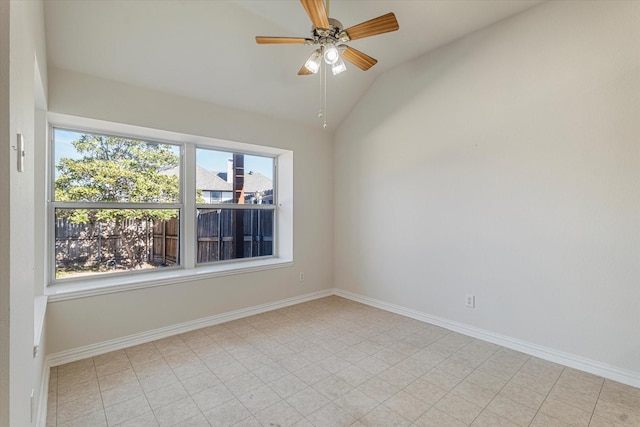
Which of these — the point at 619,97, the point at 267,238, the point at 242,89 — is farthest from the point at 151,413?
the point at 619,97

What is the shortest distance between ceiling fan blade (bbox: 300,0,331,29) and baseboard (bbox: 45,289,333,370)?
3.08 m

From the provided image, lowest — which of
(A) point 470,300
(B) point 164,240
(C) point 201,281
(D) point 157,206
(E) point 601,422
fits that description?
(E) point 601,422

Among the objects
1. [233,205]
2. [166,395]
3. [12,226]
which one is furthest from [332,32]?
[166,395]

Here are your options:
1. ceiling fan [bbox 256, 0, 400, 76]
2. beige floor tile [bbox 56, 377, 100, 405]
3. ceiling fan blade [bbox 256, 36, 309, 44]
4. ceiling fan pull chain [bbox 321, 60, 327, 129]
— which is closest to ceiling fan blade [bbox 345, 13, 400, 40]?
ceiling fan [bbox 256, 0, 400, 76]

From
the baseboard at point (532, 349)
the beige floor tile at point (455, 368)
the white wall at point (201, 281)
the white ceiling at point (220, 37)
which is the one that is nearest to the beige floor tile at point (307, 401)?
the beige floor tile at point (455, 368)

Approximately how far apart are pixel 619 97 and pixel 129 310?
451cm

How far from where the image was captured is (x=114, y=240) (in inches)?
123

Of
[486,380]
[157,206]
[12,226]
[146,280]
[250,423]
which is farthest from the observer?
[157,206]

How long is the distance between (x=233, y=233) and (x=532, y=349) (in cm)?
348

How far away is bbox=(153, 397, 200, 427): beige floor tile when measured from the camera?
187 centimetres

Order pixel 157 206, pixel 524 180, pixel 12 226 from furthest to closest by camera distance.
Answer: pixel 157 206
pixel 524 180
pixel 12 226

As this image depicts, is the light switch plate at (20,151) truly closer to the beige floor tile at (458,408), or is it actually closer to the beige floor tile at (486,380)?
the beige floor tile at (458,408)

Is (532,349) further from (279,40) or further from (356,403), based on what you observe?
(279,40)

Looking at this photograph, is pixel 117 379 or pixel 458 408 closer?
pixel 458 408
